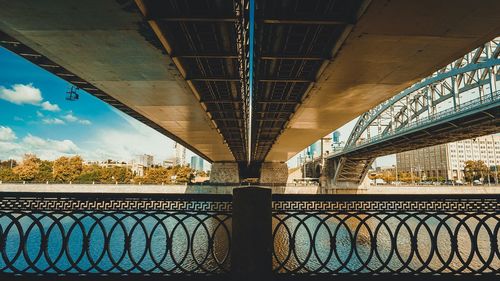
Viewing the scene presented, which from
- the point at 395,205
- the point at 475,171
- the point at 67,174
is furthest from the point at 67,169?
the point at 475,171

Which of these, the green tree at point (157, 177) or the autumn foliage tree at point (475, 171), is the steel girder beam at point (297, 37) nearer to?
the green tree at point (157, 177)

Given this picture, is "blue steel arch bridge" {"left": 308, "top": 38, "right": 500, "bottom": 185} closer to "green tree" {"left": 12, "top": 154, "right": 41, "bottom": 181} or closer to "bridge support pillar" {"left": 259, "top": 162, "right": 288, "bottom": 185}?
"bridge support pillar" {"left": 259, "top": 162, "right": 288, "bottom": 185}

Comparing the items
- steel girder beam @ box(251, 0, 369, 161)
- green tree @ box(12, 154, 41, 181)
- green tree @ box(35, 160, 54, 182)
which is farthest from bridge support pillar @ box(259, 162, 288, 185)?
Answer: green tree @ box(12, 154, 41, 181)

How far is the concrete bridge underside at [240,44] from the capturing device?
7.31 metres

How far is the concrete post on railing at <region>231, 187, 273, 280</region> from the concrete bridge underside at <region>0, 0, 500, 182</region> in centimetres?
510

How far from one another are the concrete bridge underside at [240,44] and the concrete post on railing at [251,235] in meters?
5.10

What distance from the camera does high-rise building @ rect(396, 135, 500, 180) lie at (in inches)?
4668

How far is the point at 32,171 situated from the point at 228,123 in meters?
69.9

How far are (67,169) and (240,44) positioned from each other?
79515mm

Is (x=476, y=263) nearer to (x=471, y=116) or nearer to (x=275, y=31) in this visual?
(x=471, y=116)

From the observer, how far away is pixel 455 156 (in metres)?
121

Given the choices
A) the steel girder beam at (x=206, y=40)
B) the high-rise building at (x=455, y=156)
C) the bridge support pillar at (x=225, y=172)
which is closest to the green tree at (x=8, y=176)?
the bridge support pillar at (x=225, y=172)

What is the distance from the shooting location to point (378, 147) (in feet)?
131

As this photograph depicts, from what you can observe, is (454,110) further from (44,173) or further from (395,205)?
(44,173)
